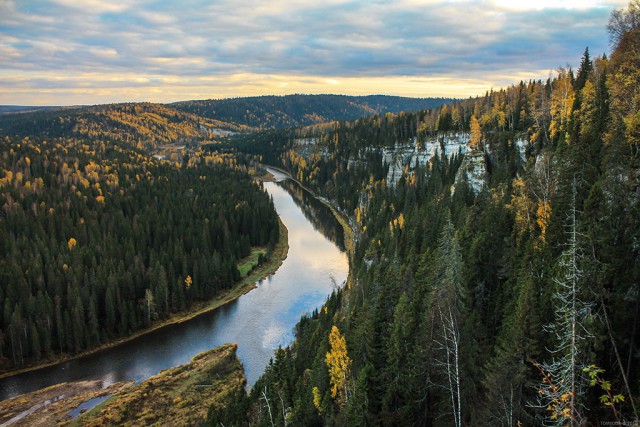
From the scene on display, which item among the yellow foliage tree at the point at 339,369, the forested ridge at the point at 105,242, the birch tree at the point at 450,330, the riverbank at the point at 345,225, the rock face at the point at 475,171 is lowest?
the riverbank at the point at 345,225

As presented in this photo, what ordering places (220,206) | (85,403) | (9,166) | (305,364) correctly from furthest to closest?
(9,166), (220,206), (85,403), (305,364)

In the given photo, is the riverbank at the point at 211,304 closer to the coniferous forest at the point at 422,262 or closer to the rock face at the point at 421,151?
the coniferous forest at the point at 422,262

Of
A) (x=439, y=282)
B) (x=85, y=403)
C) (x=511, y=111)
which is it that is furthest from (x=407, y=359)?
(x=511, y=111)

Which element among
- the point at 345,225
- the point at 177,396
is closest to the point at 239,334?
the point at 177,396

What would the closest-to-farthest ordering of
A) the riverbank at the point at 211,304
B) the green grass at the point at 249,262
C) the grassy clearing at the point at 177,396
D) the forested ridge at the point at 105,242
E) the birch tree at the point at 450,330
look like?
1. the birch tree at the point at 450,330
2. the grassy clearing at the point at 177,396
3. the riverbank at the point at 211,304
4. the forested ridge at the point at 105,242
5. the green grass at the point at 249,262

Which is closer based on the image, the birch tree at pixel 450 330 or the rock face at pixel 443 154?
the birch tree at pixel 450 330

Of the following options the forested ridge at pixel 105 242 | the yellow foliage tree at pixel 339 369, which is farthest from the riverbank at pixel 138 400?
the yellow foliage tree at pixel 339 369

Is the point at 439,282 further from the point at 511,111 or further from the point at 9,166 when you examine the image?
the point at 9,166
